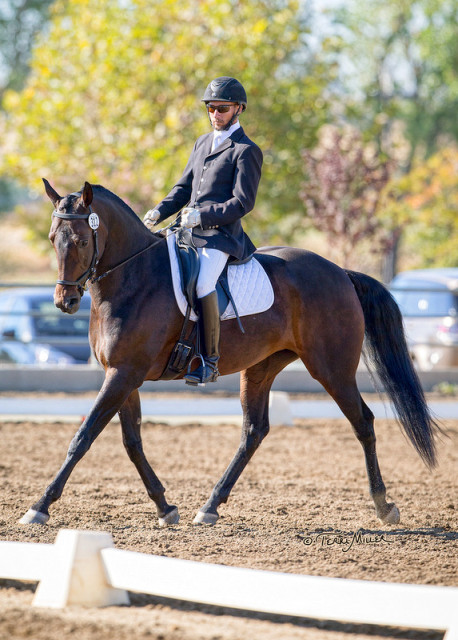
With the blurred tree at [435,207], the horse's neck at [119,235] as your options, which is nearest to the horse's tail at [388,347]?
the horse's neck at [119,235]

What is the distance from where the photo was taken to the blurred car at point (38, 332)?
1353cm

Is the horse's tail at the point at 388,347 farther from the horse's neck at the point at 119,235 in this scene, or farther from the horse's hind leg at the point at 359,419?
the horse's neck at the point at 119,235

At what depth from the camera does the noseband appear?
4.89 m

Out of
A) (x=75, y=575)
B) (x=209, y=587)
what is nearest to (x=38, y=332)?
(x=75, y=575)

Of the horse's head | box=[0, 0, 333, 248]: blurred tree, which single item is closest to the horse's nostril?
the horse's head

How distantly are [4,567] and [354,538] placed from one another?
2.16 meters

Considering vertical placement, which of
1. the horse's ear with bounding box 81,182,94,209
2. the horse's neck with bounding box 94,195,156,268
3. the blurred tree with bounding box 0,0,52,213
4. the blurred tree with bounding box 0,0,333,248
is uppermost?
the blurred tree with bounding box 0,0,52,213

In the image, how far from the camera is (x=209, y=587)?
11.1 ft

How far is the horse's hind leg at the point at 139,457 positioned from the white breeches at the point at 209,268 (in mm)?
813

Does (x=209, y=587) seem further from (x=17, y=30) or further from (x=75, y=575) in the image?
(x=17, y=30)

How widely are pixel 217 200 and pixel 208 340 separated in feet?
Result: 3.03

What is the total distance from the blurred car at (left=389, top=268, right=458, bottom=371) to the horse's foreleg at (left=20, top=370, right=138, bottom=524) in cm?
894

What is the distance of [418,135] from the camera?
28484mm

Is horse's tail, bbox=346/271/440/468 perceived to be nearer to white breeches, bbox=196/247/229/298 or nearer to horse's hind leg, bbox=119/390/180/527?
white breeches, bbox=196/247/229/298
